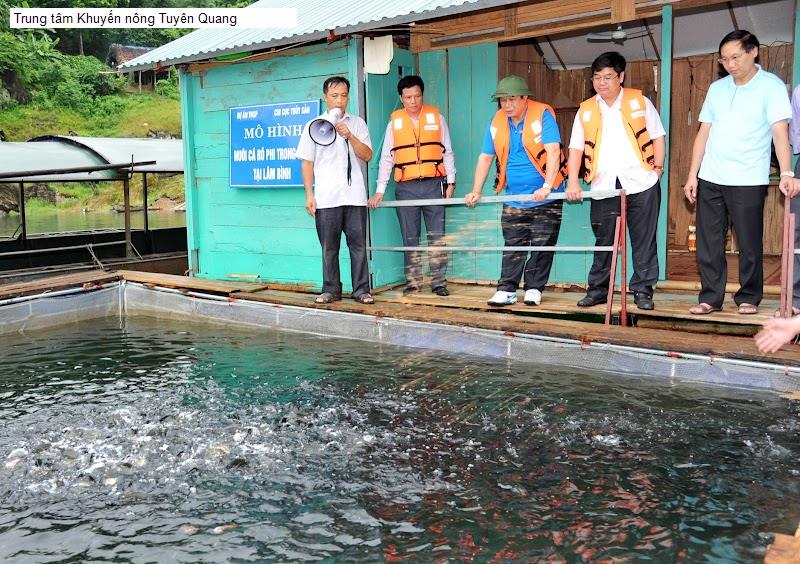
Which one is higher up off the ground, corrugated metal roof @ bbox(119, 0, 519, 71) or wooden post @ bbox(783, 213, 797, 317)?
corrugated metal roof @ bbox(119, 0, 519, 71)

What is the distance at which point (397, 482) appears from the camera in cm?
397

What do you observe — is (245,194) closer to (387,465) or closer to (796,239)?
(387,465)

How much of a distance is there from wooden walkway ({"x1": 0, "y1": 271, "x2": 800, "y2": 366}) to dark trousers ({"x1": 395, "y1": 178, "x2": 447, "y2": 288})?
0.89 ft

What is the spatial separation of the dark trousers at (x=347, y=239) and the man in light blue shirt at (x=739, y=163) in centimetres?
301

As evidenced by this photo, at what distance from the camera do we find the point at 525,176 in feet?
23.0

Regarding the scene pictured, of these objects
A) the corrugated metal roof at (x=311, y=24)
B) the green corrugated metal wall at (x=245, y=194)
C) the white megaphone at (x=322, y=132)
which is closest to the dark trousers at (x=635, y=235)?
the corrugated metal roof at (x=311, y=24)

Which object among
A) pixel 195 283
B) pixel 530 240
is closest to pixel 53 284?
pixel 195 283

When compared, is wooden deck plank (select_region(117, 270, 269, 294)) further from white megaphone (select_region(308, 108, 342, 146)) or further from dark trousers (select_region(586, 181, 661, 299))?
dark trousers (select_region(586, 181, 661, 299))

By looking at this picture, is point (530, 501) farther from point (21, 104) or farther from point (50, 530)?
point (21, 104)

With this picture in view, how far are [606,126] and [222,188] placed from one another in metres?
4.63

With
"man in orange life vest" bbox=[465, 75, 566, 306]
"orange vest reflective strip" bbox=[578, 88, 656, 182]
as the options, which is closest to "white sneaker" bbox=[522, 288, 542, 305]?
"man in orange life vest" bbox=[465, 75, 566, 306]

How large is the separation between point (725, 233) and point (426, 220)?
281cm

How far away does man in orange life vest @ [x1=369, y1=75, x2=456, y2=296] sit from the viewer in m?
7.34

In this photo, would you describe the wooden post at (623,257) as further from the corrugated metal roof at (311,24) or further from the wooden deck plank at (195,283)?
the wooden deck plank at (195,283)
